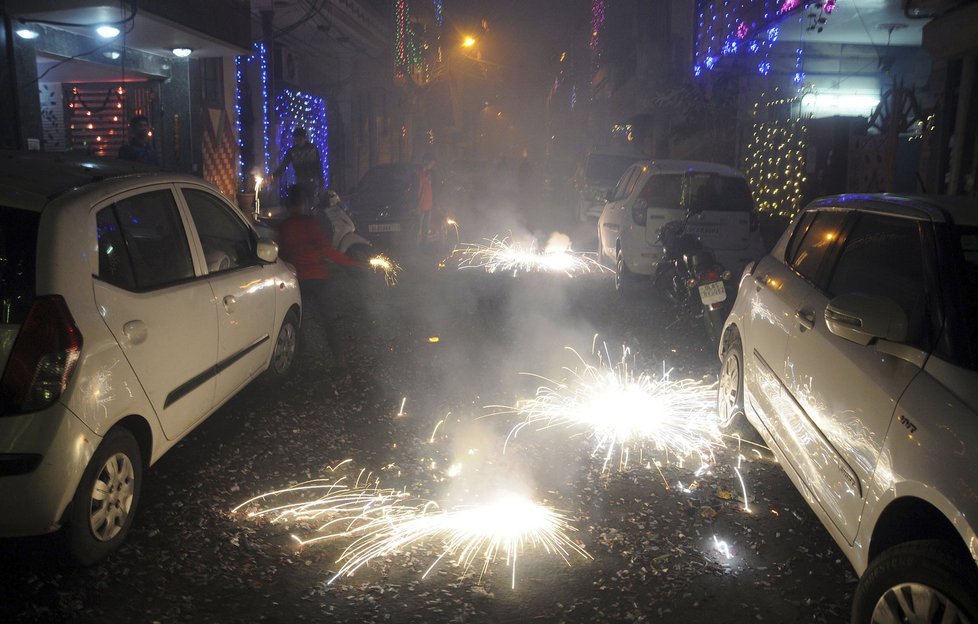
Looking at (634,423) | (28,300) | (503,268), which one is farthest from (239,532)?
(503,268)

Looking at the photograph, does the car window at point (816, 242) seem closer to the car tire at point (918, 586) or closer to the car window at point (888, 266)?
the car window at point (888, 266)

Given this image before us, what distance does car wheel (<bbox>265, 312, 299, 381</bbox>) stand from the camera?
20.9 ft

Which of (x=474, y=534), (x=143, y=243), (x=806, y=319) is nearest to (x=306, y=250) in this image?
(x=143, y=243)

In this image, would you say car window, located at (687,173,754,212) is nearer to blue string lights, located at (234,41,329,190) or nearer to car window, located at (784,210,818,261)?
car window, located at (784,210,818,261)

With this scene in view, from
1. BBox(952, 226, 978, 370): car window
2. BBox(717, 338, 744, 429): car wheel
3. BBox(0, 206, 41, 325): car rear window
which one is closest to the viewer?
BBox(952, 226, 978, 370): car window

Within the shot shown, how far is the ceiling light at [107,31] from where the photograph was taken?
422 inches

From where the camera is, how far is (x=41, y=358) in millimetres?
3230

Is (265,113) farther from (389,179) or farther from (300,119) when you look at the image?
(389,179)

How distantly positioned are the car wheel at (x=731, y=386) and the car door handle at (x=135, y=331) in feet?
12.7

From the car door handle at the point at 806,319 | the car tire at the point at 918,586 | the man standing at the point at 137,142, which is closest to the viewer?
the car tire at the point at 918,586

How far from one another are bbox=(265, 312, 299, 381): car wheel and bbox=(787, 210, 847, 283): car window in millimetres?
3938

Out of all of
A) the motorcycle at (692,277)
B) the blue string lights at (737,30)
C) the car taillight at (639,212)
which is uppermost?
the blue string lights at (737,30)

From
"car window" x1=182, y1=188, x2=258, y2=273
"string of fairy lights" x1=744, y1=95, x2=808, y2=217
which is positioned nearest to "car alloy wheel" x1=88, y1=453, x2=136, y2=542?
"car window" x1=182, y1=188, x2=258, y2=273

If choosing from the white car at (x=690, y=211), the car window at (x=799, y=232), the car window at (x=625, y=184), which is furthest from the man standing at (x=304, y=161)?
the car window at (x=799, y=232)
